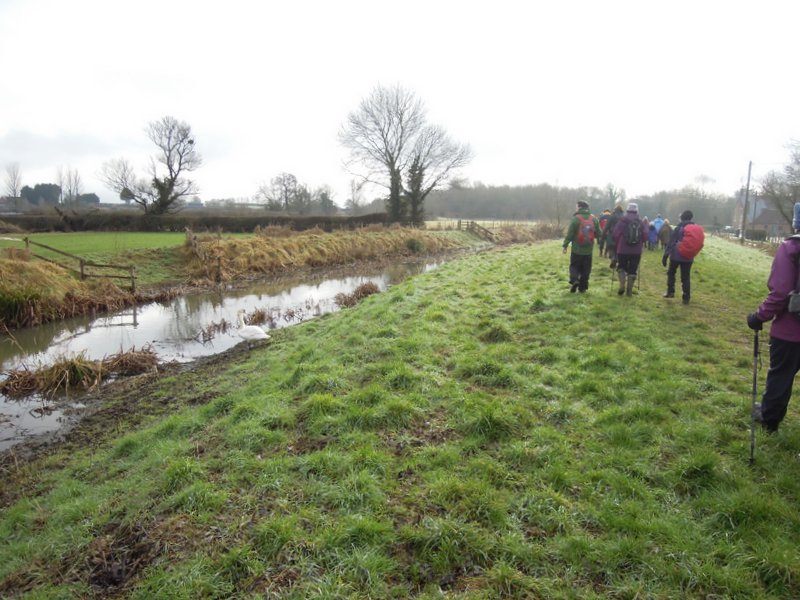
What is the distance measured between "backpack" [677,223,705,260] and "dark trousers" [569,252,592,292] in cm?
179

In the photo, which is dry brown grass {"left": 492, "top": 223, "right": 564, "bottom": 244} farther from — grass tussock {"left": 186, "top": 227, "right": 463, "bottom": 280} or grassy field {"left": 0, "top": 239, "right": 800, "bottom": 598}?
grassy field {"left": 0, "top": 239, "right": 800, "bottom": 598}

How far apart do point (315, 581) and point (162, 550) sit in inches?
51.6

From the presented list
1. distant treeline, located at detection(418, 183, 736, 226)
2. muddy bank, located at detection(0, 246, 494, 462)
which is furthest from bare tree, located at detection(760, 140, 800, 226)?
muddy bank, located at detection(0, 246, 494, 462)

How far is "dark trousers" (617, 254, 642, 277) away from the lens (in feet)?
31.7

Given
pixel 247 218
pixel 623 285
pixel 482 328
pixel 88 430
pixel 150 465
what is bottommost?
pixel 88 430

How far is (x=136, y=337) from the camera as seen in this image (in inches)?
474

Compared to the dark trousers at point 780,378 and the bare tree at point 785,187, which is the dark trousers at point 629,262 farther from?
the bare tree at point 785,187

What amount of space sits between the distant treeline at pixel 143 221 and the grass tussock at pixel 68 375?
75.8 feet

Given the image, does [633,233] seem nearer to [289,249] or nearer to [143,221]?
[289,249]

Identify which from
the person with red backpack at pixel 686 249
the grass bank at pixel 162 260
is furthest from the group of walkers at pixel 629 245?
the grass bank at pixel 162 260

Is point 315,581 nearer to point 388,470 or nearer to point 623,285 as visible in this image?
point 388,470

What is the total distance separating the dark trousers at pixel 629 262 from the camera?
381 inches

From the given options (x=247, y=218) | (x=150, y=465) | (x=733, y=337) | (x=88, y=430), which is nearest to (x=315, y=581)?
(x=150, y=465)

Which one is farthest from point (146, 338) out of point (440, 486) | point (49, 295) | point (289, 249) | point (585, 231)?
point (289, 249)
